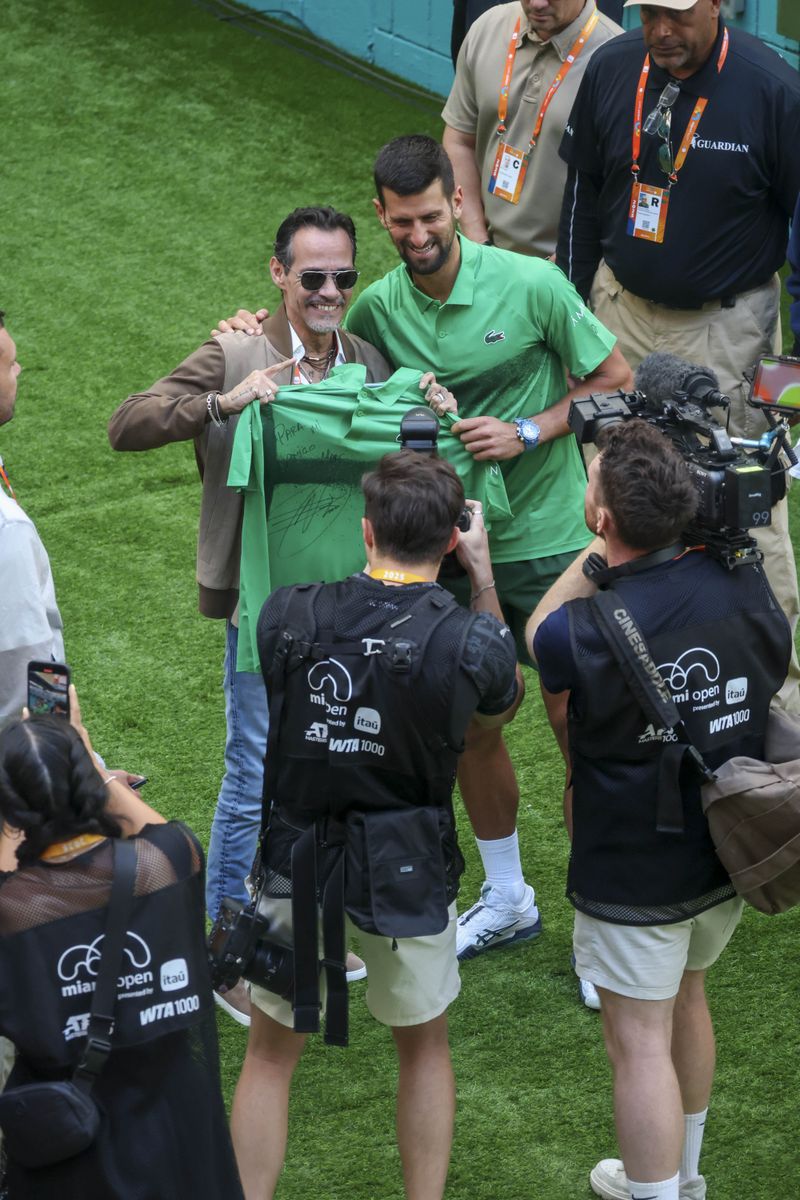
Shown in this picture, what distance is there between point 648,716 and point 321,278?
4.38ft

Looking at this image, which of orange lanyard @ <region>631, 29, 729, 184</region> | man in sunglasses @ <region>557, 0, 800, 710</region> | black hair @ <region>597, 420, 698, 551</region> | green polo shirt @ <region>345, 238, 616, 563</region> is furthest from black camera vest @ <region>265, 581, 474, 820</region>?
orange lanyard @ <region>631, 29, 729, 184</region>

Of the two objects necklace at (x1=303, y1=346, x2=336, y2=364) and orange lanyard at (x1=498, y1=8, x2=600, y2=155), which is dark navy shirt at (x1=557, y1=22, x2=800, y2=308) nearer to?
orange lanyard at (x1=498, y1=8, x2=600, y2=155)

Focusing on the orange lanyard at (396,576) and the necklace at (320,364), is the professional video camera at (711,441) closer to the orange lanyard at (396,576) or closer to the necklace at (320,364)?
the orange lanyard at (396,576)

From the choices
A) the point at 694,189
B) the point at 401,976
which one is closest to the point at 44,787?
the point at 401,976

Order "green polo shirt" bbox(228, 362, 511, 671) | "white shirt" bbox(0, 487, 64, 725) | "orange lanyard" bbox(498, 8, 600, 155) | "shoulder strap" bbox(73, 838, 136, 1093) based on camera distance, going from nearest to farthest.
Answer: "shoulder strap" bbox(73, 838, 136, 1093), "white shirt" bbox(0, 487, 64, 725), "green polo shirt" bbox(228, 362, 511, 671), "orange lanyard" bbox(498, 8, 600, 155)

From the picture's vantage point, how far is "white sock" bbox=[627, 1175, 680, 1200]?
2.98 metres

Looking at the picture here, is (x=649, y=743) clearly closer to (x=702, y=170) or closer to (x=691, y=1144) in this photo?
(x=691, y=1144)

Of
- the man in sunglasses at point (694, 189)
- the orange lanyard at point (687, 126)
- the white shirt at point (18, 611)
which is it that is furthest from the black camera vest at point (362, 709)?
the orange lanyard at point (687, 126)

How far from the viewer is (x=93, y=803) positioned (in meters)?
2.41

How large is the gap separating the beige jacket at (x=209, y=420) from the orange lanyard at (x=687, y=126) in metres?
1.33

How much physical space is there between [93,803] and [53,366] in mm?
4850

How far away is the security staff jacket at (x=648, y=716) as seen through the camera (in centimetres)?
283

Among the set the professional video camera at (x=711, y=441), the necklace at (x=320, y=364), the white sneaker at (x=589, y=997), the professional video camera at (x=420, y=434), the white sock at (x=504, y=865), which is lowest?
the white sneaker at (x=589, y=997)

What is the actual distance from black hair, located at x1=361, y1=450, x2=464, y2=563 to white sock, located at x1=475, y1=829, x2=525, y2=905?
138 centimetres
